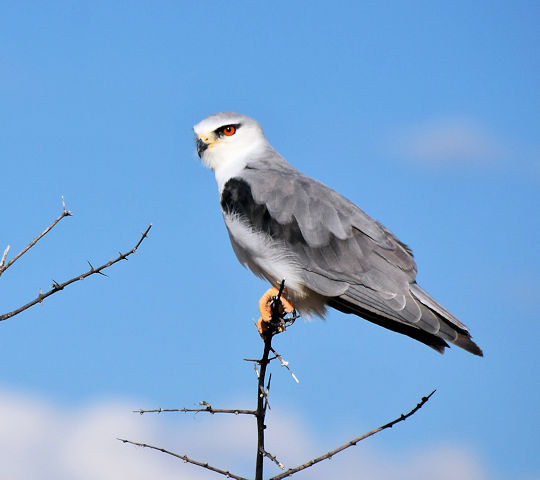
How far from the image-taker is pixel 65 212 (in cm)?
368

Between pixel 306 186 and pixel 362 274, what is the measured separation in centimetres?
81

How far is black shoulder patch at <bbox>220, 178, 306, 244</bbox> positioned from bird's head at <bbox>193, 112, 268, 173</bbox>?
0.73 m

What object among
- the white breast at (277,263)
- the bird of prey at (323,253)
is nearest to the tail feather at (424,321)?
the bird of prey at (323,253)

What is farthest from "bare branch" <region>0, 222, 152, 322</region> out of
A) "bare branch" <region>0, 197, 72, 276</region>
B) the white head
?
the white head

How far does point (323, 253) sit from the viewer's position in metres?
5.13

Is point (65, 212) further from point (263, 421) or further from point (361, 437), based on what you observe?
point (361, 437)

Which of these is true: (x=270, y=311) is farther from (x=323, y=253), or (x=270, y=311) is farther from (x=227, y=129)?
(x=227, y=129)

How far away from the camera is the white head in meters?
6.11

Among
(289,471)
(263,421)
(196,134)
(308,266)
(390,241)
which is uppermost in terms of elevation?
(196,134)

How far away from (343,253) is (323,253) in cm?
15

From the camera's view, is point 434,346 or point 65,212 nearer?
point 65,212

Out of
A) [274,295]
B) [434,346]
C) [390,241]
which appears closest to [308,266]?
[274,295]

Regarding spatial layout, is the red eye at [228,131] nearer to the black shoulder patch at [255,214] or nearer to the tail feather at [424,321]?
the black shoulder patch at [255,214]

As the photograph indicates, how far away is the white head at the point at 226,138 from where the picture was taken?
611 cm
